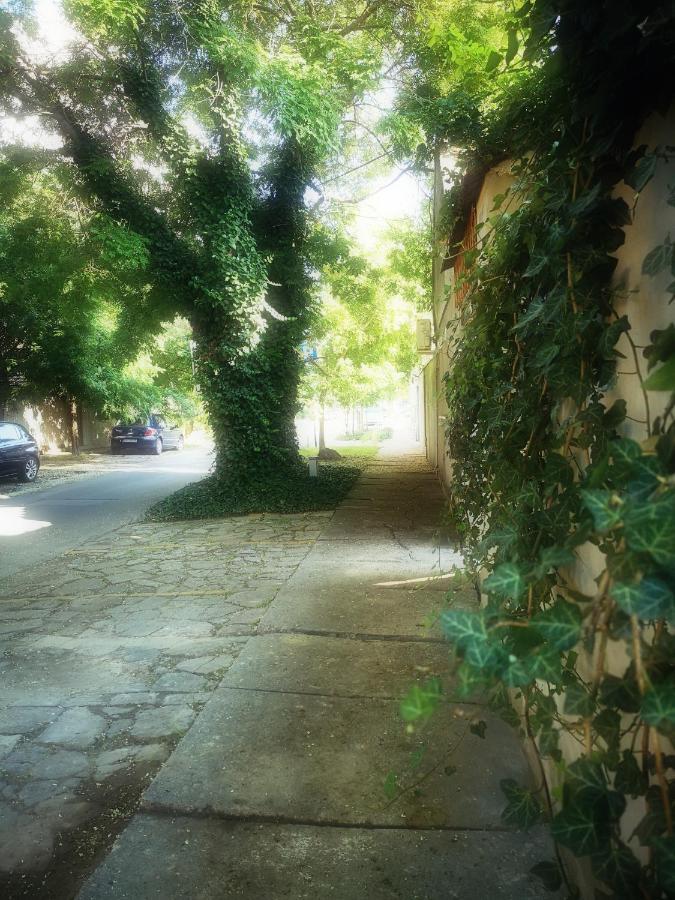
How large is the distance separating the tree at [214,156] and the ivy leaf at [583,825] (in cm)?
988

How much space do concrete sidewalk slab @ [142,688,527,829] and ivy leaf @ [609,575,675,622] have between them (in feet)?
5.03

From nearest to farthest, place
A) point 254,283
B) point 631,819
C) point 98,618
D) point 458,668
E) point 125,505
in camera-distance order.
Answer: point 458,668, point 631,819, point 98,618, point 254,283, point 125,505

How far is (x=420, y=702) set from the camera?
1179 millimetres

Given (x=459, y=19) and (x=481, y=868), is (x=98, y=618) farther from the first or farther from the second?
(x=459, y=19)

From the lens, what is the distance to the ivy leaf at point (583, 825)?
1.08 meters

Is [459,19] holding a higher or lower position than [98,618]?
higher

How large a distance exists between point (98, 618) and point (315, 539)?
11.3 feet

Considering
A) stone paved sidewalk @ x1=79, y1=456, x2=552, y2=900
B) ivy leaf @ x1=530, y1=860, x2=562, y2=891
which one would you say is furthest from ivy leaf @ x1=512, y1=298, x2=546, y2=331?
ivy leaf @ x1=530, y1=860, x2=562, y2=891

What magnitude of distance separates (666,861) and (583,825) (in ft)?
0.59

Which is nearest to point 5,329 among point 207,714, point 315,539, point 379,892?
point 315,539

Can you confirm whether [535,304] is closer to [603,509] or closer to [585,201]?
[585,201]

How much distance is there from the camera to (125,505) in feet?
38.5

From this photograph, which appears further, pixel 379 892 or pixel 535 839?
pixel 535 839

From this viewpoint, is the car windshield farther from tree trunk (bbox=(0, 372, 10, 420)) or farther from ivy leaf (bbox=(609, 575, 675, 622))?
ivy leaf (bbox=(609, 575, 675, 622))
